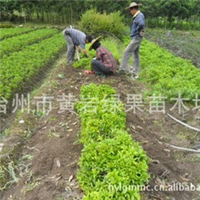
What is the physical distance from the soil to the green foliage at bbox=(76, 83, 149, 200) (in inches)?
11.7

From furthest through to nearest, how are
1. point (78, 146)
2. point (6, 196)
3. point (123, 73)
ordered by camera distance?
1. point (123, 73)
2. point (78, 146)
3. point (6, 196)

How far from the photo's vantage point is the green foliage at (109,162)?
3066 mm

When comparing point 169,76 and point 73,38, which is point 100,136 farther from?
point 73,38

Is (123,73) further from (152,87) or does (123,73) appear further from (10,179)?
(10,179)

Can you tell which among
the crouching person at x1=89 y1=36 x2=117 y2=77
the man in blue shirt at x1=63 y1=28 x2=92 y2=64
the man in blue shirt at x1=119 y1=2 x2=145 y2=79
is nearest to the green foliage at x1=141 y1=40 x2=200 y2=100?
the man in blue shirt at x1=119 y1=2 x2=145 y2=79

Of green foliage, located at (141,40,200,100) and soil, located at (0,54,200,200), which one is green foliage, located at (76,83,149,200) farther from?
green foliage, located at (141,40,200,100)

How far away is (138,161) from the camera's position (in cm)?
A: 353

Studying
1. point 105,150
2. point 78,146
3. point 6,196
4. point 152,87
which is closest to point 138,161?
point 105,150

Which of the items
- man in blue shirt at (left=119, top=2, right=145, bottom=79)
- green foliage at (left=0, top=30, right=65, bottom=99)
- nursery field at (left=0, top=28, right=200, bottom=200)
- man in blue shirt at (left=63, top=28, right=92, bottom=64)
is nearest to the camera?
nursery field at (left=0, top=28, right=200, bottom=200)

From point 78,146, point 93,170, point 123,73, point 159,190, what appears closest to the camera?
point 93,170

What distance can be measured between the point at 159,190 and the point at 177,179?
525 mm

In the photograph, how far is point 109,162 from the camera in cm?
350

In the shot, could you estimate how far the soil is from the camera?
3715 millimetres

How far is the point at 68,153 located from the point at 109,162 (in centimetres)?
116
